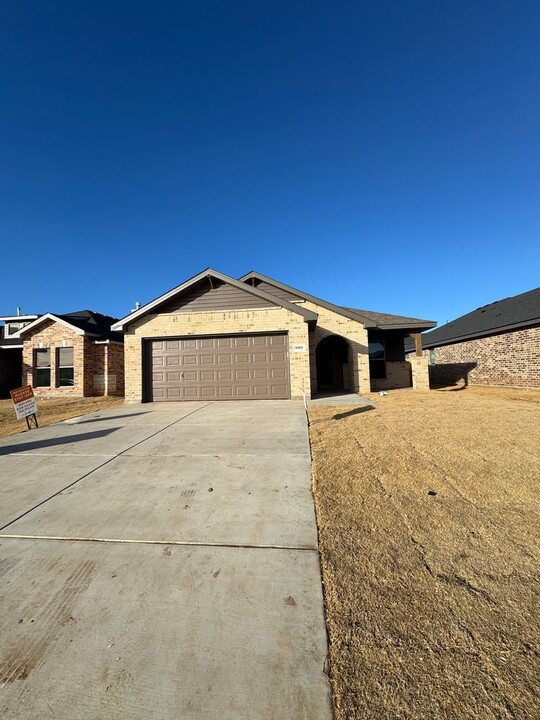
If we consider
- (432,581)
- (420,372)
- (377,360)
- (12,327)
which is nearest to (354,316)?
(377,360)

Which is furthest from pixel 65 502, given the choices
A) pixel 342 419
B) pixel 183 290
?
pixel 183 290

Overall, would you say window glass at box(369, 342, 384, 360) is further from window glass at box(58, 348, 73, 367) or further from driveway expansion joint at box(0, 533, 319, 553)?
window glass at box(58, 348, 73, 367)

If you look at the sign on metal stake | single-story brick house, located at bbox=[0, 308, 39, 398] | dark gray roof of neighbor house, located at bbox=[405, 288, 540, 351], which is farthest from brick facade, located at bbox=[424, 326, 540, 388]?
single-story brick house, located at bbox=[0, 308, 39, 398]

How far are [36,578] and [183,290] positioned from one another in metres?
10.6

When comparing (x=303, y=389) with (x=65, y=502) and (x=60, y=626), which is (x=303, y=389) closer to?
(x=65, y=502)

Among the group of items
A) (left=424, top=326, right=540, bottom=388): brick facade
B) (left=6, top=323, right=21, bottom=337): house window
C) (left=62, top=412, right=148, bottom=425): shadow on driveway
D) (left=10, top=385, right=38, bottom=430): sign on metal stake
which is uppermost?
(left=6, top=323, right=21, bottom=337): house window

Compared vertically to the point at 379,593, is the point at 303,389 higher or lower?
higher

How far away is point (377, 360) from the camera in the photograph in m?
15.9

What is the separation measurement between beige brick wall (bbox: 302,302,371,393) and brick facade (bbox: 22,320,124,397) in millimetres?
11467

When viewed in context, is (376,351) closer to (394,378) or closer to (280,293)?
(394,378)

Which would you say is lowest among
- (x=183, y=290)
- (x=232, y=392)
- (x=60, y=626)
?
(x=60, y=626)

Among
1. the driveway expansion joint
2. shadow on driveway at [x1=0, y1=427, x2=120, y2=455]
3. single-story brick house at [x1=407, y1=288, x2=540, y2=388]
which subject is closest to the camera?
the driveway expansion joint

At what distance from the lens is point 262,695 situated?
1.47 metres

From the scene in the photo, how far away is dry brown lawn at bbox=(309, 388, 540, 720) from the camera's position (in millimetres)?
1438
